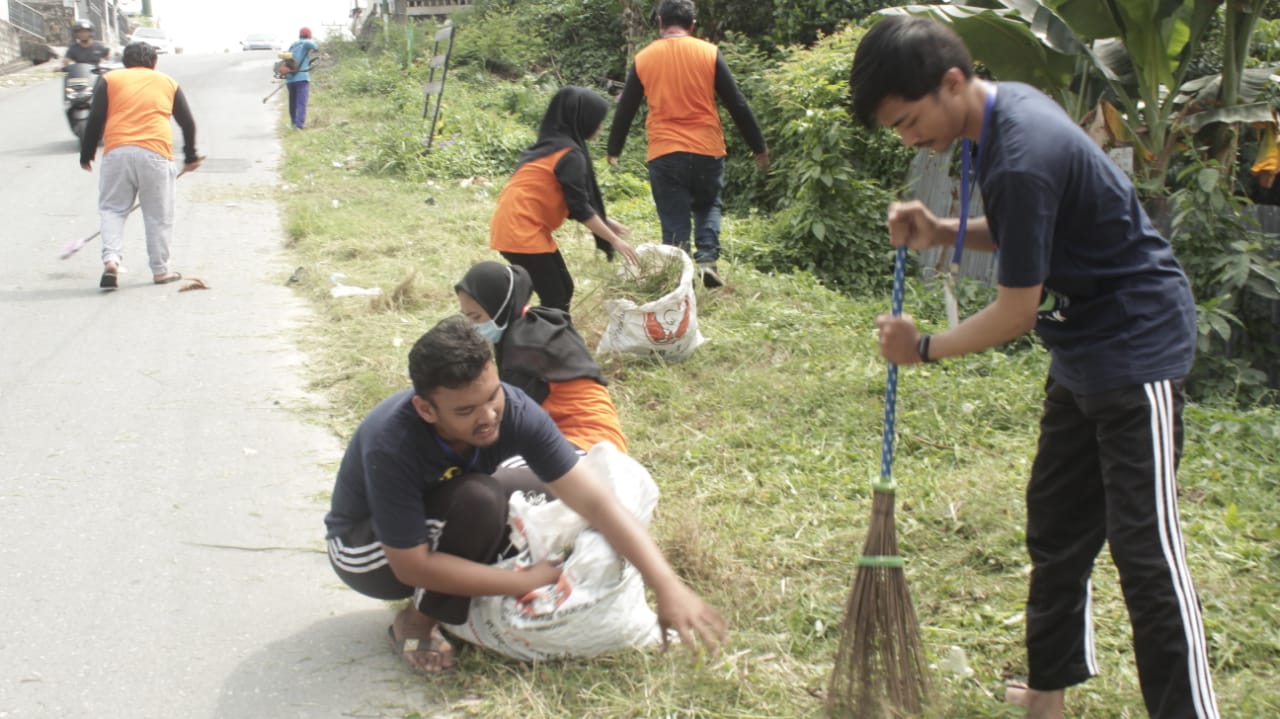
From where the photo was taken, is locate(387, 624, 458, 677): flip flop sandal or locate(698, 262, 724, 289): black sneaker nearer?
locate(387, 624, 458, 677): flip flop sandal

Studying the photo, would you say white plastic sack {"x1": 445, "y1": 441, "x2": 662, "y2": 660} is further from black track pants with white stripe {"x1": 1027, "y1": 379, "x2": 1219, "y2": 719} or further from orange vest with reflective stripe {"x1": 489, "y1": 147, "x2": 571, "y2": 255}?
orange vest with reflective stripe {"x1": 489, "y1": 147, "x2": 571, "y2": 255}

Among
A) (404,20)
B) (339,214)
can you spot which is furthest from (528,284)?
(404,20)

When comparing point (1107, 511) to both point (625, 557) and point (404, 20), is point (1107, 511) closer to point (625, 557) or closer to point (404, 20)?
point (625, 557)

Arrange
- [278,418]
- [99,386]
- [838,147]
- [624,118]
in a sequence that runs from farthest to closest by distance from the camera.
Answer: [838,147], [624,118], [99,386], [278,418]

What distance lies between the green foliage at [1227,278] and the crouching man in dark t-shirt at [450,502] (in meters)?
3.98

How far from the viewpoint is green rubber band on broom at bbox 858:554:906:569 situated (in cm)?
277

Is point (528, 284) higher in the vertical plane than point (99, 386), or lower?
higher

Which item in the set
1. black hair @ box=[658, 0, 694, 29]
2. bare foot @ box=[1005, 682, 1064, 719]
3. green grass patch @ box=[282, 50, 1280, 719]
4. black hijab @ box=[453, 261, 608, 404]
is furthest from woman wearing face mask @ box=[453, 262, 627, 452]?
black hair @ box=[658, 0, 694, 29]

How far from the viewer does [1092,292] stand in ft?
7.76

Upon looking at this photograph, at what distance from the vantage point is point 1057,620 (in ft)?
8.77

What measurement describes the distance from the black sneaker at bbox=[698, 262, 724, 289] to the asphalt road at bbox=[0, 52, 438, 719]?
2617 millimetres

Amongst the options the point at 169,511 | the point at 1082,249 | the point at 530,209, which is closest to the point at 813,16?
the point at 530,209

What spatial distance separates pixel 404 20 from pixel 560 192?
2283 cm

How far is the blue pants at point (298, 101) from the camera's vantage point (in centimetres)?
1684
